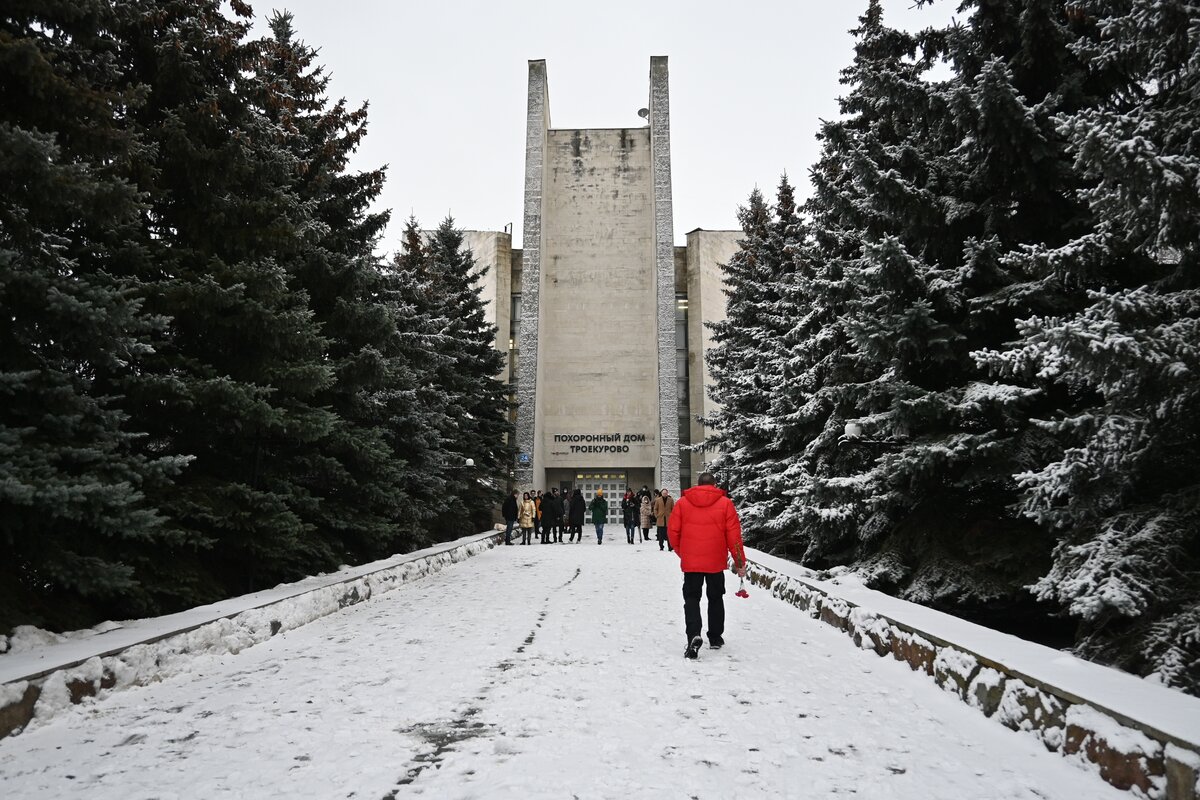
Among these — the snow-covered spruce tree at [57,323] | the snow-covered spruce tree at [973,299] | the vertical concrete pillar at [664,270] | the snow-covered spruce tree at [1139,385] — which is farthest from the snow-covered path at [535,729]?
the vertical concrete pillar at [664,270]

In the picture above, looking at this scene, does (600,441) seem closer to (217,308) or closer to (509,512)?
(509,512)

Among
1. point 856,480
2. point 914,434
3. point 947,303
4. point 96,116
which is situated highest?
point 96,116

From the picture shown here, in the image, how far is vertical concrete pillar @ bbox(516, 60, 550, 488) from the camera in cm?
3766

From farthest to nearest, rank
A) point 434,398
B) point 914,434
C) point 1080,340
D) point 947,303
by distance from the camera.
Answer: point 434,398 → point 914,434 → point 947,303 → point 1080,340

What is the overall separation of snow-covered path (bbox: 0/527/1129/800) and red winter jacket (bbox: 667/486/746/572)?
2.79ft

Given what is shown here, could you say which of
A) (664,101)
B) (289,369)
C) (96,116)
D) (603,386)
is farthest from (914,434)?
(664,101)

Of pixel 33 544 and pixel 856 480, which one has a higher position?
pixel 856 480

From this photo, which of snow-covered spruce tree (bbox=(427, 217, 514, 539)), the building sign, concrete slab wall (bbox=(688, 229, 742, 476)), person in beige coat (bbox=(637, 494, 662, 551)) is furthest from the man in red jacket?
concrete slab wall (bbox=(688, 229, 742, 476))

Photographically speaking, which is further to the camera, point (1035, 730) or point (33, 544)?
point (33, 544)

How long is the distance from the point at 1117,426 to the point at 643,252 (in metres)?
40.3

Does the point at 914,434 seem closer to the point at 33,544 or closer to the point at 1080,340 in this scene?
the point at 1080,340

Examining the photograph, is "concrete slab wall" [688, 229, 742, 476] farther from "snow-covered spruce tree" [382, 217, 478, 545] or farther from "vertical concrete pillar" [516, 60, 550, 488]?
"snow-covered spruce tree" [382, 217, 478, 545]

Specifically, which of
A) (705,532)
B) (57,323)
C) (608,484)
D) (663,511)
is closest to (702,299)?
(608,484)

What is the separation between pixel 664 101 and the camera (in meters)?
43.2
